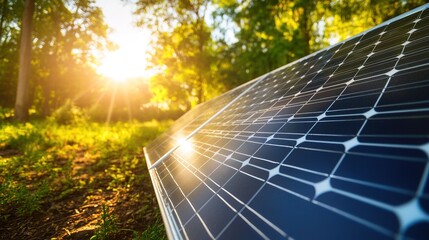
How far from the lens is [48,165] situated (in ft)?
24.0

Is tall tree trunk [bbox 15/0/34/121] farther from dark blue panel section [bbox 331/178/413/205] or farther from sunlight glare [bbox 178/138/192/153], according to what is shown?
dark blue panel section [bbox 331/178/413/205]

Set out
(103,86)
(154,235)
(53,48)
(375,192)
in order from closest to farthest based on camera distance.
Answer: (375,192)
(154,235)
(53,48)
(103,86)

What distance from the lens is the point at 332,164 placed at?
1627 millimetres

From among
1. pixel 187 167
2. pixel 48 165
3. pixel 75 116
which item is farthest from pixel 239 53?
pixel 187 167

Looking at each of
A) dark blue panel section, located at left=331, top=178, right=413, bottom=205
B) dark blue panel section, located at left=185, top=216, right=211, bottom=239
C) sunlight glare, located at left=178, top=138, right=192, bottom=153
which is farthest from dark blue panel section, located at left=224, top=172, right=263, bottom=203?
sunlight glare, located at left=178, top=138, right=192, bottom=153

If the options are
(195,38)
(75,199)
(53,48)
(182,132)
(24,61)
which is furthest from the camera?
(53,48)

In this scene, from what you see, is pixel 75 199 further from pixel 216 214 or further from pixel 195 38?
pixel 195 38

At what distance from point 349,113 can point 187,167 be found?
2234 mm

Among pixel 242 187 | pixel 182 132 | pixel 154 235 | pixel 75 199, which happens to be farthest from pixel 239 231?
pixel 182 132

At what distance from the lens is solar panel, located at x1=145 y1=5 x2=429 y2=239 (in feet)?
3.83

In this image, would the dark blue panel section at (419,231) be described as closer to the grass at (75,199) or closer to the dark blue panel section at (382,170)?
the dark blue panel section at (382,170)

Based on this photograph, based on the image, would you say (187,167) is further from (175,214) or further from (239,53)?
(239,53)

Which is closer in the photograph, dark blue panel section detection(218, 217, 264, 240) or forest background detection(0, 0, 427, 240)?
dark blue panel section detection(218, 217, 264, 240)

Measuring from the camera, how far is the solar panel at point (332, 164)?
1168 mm
